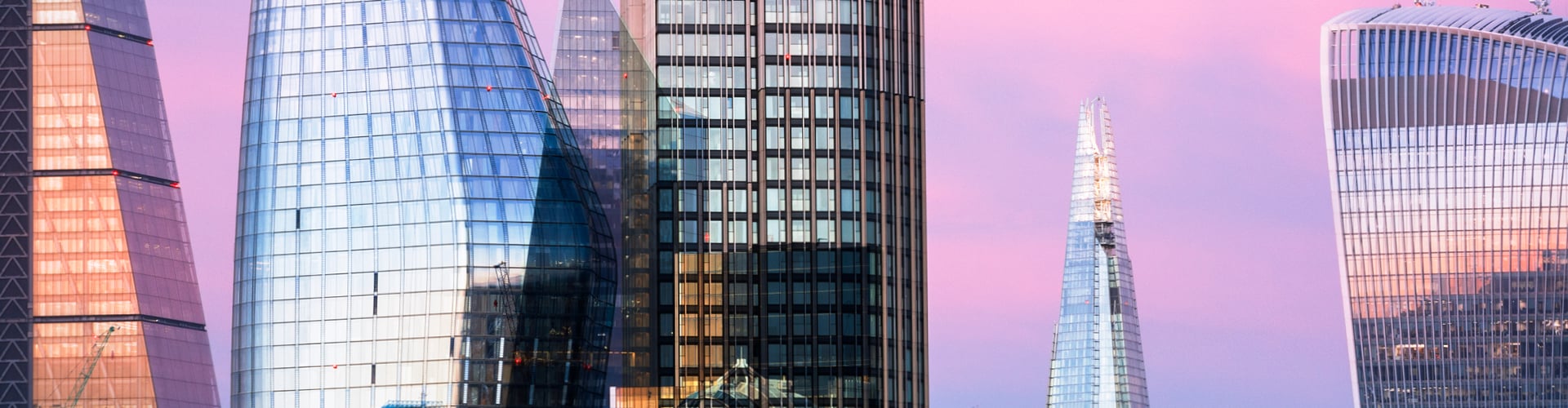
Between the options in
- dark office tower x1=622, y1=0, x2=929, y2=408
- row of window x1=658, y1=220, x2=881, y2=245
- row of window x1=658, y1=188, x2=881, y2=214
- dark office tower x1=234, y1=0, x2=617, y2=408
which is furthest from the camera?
row of window x1=658, y1=188, x2=881, y2=214

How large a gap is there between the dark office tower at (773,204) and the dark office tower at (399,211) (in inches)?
499

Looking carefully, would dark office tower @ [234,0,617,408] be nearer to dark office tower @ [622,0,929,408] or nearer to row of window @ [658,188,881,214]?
dark office tower @ [622,0,929,408]

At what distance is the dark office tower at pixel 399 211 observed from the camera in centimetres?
18850

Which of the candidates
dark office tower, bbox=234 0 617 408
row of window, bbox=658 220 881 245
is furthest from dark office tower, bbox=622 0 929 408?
dark office tower, bbox=234 0 617 408

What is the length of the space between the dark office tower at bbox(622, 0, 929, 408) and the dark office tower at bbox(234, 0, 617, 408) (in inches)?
499

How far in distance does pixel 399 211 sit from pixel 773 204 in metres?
33.7

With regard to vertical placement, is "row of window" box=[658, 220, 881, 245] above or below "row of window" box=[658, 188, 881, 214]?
below

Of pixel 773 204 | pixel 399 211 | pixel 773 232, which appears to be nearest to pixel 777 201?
pixel 773 204

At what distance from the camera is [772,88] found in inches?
7672

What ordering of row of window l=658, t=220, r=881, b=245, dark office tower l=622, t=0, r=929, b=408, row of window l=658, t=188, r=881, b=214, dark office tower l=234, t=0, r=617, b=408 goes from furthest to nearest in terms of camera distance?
row of window l=658, t=188, r=881, b=214, row of window l=658, t=220, r=881, b=245, dark office tower l=622, t=0, r=929, b=408, dark office tower l=234, t=0, r=617, b=408

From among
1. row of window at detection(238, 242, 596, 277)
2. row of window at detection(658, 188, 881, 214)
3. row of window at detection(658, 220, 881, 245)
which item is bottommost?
row of window at detection(238, 242, 596, 277)

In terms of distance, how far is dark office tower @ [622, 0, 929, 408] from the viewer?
194 m

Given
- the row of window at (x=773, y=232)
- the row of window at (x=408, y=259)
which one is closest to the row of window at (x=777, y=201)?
the row of window at (x=773, y=232)

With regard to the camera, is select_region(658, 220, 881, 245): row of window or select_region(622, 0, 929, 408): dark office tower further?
select_region(658, 220, 881, 245): row of window
